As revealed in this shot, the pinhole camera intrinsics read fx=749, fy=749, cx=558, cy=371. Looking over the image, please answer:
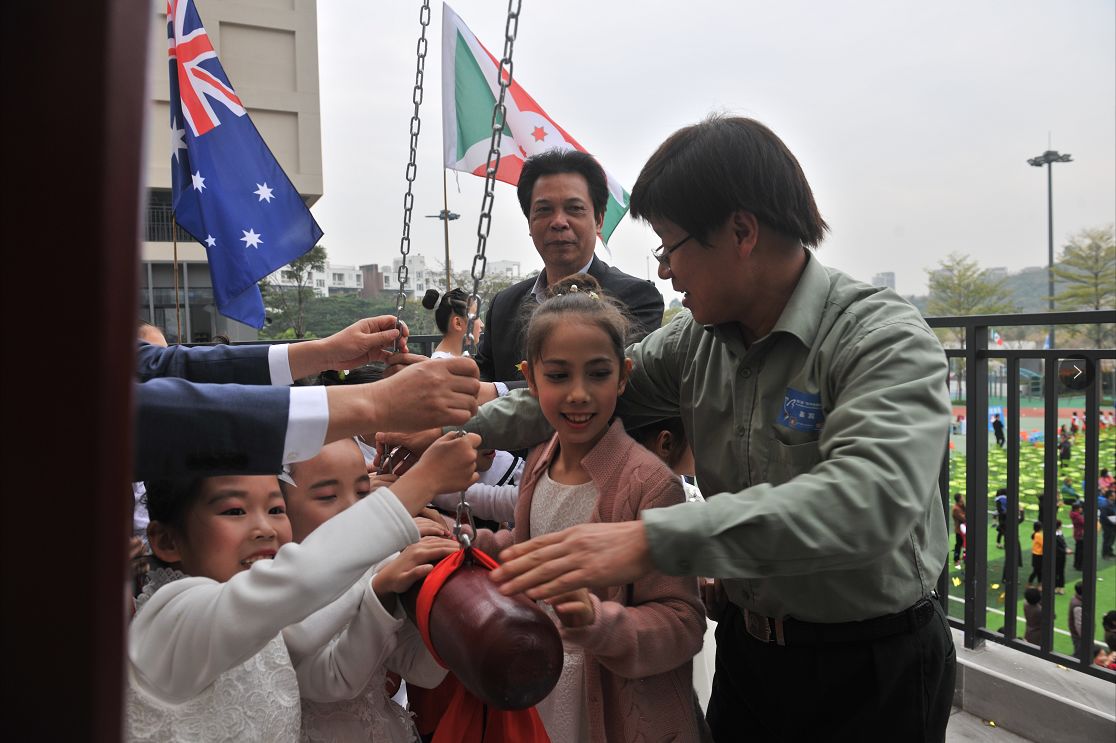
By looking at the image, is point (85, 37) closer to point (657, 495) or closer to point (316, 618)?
point (316, 618)

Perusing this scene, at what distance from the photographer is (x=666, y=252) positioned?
166cm

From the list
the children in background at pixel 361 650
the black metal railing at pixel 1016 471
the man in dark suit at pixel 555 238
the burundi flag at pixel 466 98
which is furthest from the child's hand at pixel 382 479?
the burundi flag at pixel 466 98

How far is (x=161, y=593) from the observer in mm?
1325

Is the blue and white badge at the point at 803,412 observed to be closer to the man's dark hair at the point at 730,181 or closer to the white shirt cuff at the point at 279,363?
the man's dark hair at the point at 730,181

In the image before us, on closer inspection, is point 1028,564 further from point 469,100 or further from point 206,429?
point 206,429

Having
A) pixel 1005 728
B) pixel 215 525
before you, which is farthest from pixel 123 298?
pixel 1005 728

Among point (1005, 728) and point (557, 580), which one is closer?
point (557, 580)

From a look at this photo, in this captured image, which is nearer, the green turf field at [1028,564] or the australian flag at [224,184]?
the australian flag at [224,184]

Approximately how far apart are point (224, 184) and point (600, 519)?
3985 mm

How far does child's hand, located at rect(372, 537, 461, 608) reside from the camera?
56.6 inches

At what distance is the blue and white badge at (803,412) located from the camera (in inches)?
59.2

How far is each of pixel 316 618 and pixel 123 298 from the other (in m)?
1.28

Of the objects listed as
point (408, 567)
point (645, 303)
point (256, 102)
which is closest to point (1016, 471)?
point (645, 303)

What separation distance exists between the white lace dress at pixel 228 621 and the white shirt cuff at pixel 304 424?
150 millimetres
